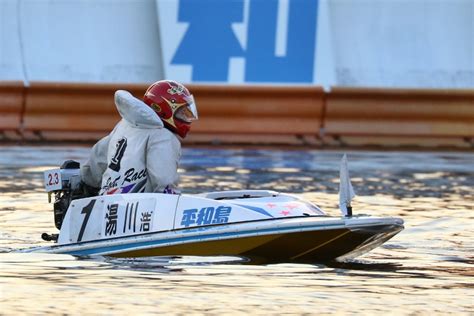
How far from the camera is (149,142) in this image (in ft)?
36.9

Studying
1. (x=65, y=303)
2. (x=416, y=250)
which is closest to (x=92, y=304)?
(x=65, y=303)

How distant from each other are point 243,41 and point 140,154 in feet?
41.7

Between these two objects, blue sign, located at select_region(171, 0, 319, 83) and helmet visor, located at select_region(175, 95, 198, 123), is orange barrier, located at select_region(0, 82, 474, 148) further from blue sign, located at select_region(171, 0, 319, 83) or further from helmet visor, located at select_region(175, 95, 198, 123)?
helmet visor, located at select_region(175, 95, 198, 123)

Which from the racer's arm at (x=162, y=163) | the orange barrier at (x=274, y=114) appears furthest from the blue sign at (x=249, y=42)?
the racer's arm at (x=162, y=163)

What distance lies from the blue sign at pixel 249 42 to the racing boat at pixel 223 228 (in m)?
12.6

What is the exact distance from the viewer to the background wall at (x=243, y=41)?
23797 millimetres

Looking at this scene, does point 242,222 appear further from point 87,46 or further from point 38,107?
point 87,46

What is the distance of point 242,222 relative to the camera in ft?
34.6

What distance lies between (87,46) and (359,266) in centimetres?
1429

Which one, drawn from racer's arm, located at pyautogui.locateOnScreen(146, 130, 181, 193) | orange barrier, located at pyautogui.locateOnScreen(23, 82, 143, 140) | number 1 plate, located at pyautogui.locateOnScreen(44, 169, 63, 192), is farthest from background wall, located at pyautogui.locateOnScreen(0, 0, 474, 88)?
racer's arm, located at pyautogui.locateOnScreen(146, 130, 181, 193)

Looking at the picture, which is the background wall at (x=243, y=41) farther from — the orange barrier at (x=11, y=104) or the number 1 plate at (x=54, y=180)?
the number 1 plate at (x=54, y=180)

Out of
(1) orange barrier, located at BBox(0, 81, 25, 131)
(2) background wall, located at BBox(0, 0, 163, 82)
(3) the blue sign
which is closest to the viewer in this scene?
(1) orange barrier, located at BBox(0, 81, 25, 131)

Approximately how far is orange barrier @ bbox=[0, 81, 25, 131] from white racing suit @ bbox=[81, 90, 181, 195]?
11314mm

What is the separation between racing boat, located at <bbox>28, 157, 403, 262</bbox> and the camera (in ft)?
34.1
